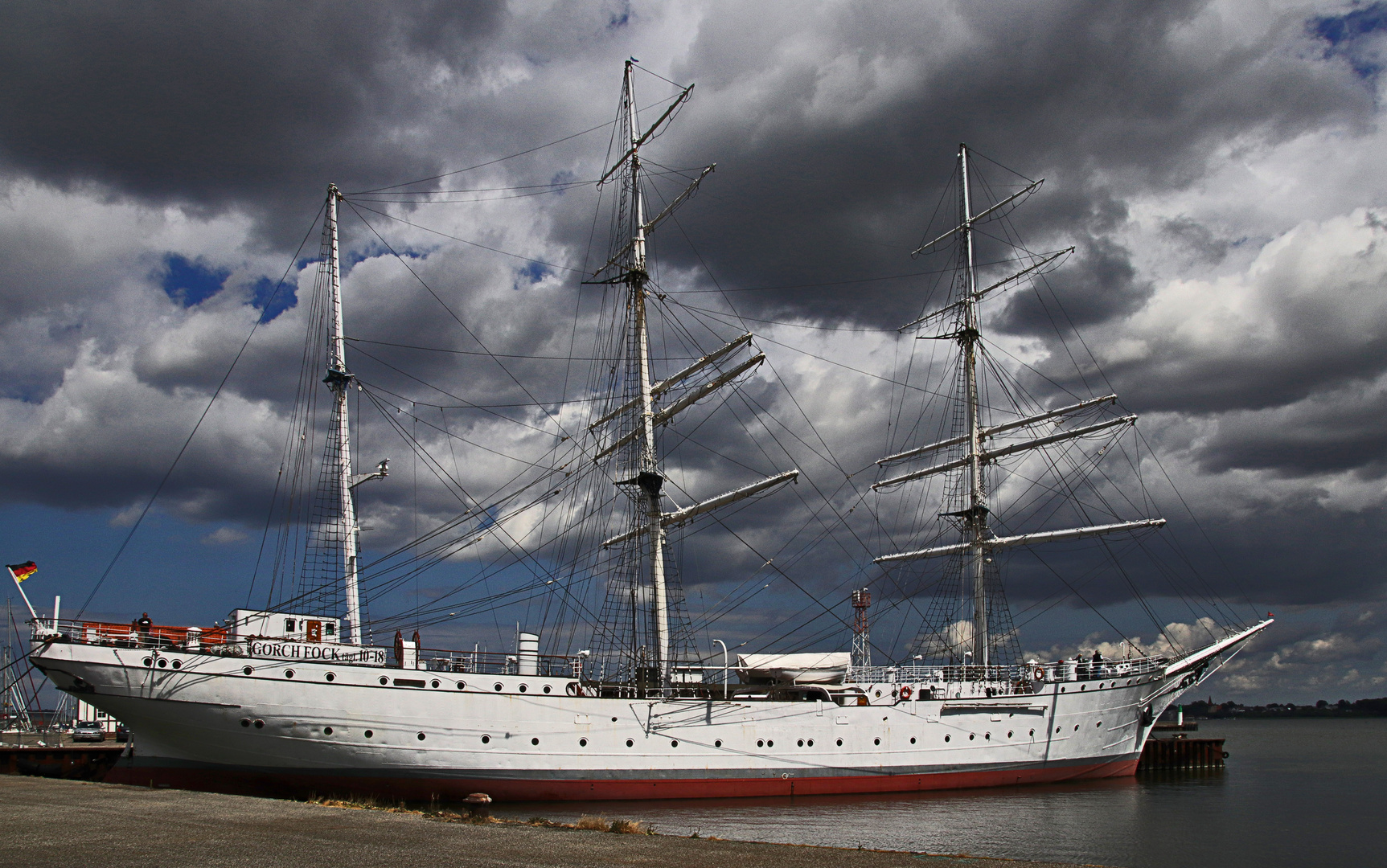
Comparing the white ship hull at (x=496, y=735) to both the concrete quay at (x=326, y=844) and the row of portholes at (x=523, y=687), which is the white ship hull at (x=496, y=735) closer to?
the row of portholes at (x=523, y=687)

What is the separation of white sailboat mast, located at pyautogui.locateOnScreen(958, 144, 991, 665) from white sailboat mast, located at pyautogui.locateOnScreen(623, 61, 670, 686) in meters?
16.2

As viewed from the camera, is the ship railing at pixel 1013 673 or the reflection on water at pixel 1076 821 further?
the ship railing at pixel 1013 673

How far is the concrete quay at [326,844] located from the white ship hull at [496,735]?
894 cm

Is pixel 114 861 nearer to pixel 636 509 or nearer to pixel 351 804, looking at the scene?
pixel 351 804

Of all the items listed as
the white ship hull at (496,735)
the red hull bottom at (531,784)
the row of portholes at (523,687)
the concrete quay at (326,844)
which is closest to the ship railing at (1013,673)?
the white ship hull at (496,735)

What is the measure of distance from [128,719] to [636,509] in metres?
17.9

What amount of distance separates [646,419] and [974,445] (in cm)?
1834

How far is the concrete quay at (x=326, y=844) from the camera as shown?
11.0 m

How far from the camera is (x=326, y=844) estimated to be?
12070 mm

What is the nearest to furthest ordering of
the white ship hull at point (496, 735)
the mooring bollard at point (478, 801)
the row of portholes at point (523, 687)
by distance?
the white ship hull at point (496, 735), the mooring bollard at point (478, 801), the row of portholes at point (523, 687)

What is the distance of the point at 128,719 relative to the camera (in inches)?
981


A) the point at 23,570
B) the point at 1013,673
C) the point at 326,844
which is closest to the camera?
the point at 326,844

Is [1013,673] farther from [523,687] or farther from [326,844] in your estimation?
[326,844]

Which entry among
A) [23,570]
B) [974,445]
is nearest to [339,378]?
[23,570]
